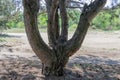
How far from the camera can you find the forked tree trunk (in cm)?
628

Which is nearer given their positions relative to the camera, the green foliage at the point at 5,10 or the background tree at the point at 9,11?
the background tree at the point at 9,11

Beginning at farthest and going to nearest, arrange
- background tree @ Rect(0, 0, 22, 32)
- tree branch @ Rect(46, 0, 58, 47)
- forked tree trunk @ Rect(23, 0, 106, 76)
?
background tree @ Rect(0, 0, 22, 32) → tree branch @ Rect(46, 0, 58, 47) → forked tree trunk @ Rect(23, 0, 106, 76)

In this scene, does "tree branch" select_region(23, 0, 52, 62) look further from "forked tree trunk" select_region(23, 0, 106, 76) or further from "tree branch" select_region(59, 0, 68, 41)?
"tree branch" select_region(59, 0, 68, 41)

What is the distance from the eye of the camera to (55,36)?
23.5ft

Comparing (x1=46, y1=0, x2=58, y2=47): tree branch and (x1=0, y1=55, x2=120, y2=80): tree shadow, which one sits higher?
(x1=46, y1=0, x2=58, y2=47): tree branch

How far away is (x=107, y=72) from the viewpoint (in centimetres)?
805

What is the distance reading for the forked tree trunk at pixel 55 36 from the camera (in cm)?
628

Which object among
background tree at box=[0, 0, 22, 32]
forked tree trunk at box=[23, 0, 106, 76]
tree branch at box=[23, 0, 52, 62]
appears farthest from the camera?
background tree at box=[0, 0, 22, 32]

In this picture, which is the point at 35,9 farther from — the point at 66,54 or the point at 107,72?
the point at 107,72

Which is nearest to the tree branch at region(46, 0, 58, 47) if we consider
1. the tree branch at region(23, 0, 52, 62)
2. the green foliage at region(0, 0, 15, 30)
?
the tree branch at region(23, 0, 52, 62)

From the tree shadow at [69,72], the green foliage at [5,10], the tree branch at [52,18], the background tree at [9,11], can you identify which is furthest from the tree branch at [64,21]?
the green foliage at [5,10]

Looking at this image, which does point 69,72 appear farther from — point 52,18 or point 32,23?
point 32,23

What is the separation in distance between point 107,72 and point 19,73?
234 centimetres

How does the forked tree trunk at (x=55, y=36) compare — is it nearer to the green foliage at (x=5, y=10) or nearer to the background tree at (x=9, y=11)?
the background tree at (x=9, y=11)
